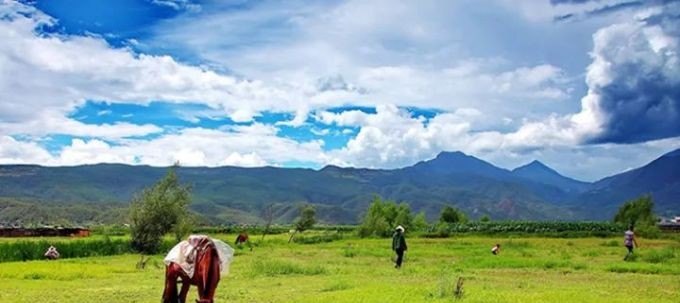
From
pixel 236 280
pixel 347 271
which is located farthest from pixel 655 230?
pixel 236 280

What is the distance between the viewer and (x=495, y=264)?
132ft

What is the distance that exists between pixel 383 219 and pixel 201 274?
283 ft

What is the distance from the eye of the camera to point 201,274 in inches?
654

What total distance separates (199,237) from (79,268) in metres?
22.5

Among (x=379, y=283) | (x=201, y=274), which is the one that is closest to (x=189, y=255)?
(x=201, y=274)

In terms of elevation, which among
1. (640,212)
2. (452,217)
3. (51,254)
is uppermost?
(640,212)

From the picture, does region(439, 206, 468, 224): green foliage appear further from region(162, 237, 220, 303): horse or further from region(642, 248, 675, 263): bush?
region(162, 237, 220, 303): horse

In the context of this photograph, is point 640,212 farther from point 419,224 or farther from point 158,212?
point 158,212

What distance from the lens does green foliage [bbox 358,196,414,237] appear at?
328 feet

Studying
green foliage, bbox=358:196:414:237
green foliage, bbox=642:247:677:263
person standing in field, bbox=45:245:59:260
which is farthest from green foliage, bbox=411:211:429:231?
green foliage, bbox=642:247:677:263

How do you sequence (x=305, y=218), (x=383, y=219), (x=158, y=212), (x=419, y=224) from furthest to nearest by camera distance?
1. (x=419, y=224)
2. (x=383, y=219)
3. (x=305, y=218)
4. (x=158, y=212)

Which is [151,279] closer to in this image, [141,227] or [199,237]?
[199,237]

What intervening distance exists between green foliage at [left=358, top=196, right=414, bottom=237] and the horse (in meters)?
83.3

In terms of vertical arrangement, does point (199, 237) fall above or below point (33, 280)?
above
